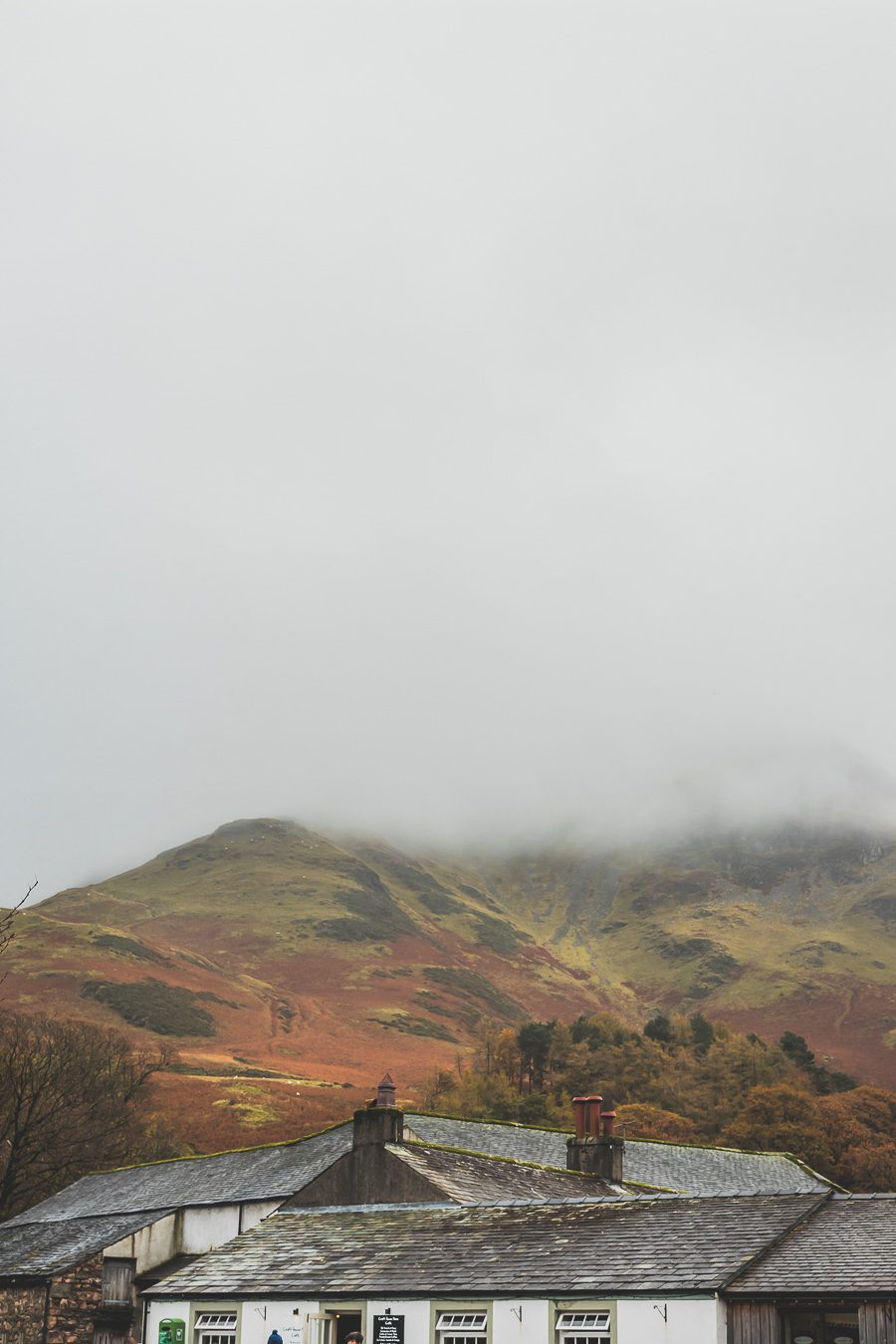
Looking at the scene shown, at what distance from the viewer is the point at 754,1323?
76.3ft

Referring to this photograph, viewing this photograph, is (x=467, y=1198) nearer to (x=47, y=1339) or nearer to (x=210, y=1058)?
(x=47, y=1339)

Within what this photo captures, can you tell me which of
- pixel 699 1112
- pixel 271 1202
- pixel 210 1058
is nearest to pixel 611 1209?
pixel 271 1202

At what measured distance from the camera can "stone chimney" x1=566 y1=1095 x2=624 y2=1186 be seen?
43.0m

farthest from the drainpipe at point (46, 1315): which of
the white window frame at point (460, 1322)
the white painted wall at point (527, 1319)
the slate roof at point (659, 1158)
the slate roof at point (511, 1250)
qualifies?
the white window frame at point (460, 1322)

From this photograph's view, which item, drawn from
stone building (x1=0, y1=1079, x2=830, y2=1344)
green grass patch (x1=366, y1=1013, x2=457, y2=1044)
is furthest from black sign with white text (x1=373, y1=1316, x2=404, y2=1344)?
green grass patch (x1=366, y1=1013, x2=457, y2=1044)

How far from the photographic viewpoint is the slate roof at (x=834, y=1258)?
2288 centimetres

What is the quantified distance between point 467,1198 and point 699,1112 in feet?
228

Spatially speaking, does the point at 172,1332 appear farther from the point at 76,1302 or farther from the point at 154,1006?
the point at 154,1006

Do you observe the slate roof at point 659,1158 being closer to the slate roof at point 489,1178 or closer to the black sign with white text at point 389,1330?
the slate roof at point 489,1178

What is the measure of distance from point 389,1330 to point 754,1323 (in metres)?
7.52

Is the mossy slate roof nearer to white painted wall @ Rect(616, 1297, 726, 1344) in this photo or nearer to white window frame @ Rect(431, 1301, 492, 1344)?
white window frame @ Rect(431, 1301, 492, 1344)

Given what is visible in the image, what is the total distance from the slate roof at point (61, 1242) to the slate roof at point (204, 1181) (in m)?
1.00

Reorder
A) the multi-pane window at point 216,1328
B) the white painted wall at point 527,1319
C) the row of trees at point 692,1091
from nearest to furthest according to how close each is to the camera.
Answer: the white painted wall at point 527,1319, the multi-pane window at point 216,1328, the row of trees at point 692,1091

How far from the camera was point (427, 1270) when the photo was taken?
27625mm
